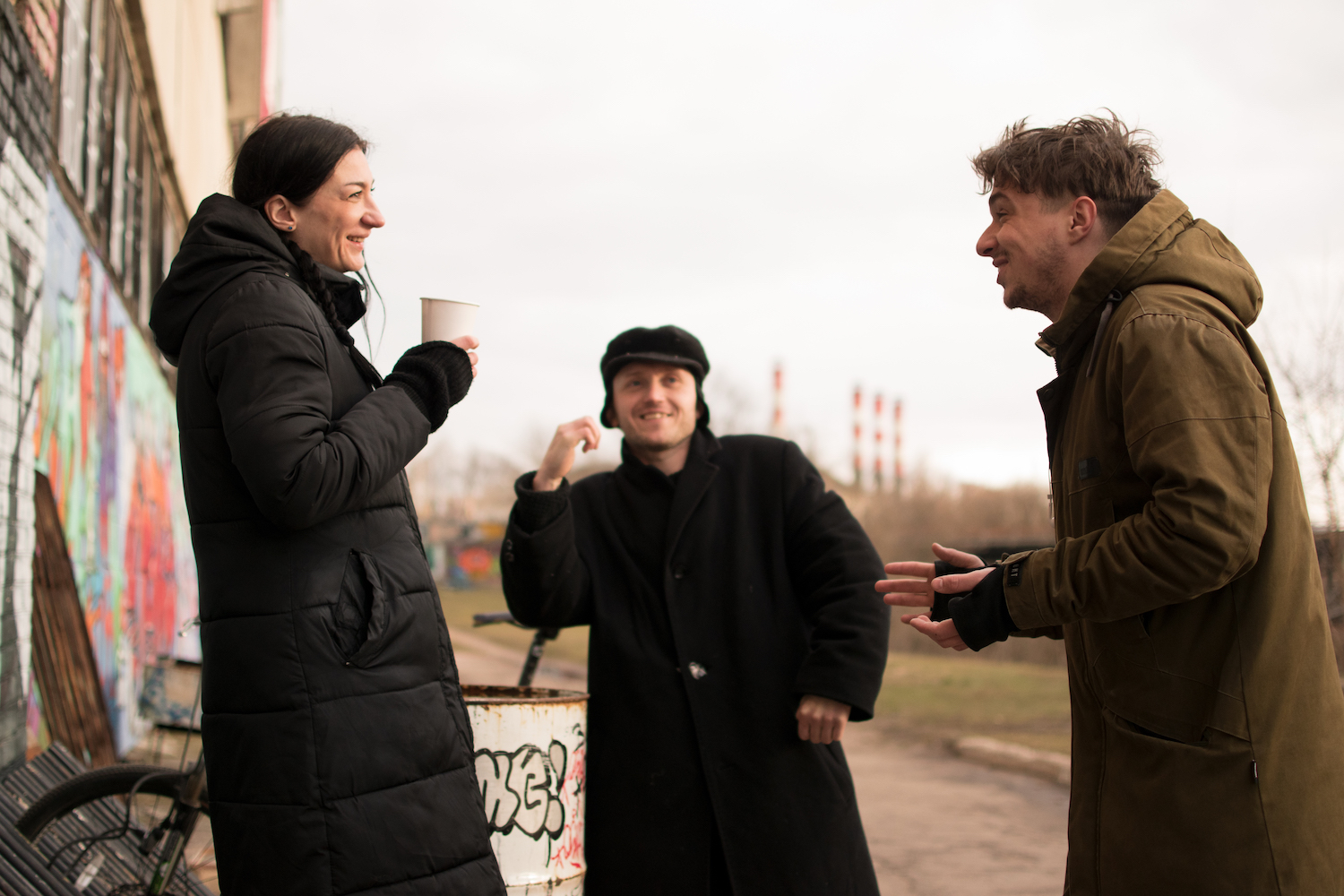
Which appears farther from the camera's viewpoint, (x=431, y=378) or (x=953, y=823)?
(x=953, y=823)

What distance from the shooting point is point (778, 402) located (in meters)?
58.2

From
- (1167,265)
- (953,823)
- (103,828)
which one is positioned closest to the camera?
(1167,265)

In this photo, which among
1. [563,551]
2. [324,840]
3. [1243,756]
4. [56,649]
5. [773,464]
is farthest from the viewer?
[56,649]

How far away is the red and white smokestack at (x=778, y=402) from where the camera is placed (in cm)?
5669

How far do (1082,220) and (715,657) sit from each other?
61.6 inches

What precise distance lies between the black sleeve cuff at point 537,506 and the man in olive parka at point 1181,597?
1370 mm

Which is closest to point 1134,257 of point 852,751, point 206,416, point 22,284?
point 206,416

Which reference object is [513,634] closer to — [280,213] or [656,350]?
[656,350]

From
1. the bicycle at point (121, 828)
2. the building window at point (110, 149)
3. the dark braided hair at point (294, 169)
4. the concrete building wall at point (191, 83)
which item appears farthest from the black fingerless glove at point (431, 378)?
the concrete building wall at point (191, 83)

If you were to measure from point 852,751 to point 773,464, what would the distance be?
7415 millimetres

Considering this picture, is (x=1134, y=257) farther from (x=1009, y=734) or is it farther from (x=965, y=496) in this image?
(x=965, y=496)

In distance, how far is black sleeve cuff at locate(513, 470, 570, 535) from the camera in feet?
10.4

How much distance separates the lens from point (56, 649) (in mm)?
5590

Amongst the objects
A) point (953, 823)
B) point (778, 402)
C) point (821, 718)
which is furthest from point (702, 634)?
point (778, 402)
